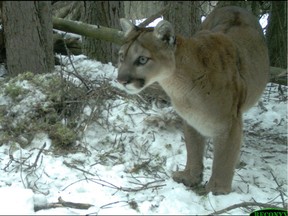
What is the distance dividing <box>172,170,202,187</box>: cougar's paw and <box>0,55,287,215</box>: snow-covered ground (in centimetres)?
6

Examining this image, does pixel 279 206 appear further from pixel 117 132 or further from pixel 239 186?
pixel 117 132

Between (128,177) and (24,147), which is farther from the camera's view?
(24,147)

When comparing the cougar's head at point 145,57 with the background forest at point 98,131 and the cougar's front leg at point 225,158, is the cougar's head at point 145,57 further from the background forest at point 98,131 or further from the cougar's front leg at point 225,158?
the cougar's front leg at point 225,158

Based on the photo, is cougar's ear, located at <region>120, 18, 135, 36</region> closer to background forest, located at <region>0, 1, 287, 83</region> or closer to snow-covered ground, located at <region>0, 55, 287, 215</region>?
background forest, located at <region>0, 1, 287, 83</region>

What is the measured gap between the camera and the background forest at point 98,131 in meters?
3.32

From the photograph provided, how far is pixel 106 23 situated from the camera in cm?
529

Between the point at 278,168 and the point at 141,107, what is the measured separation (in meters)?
1.48

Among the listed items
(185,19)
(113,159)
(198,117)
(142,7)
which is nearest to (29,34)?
(142,7)

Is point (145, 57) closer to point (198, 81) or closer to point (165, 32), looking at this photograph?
point (165, 32)

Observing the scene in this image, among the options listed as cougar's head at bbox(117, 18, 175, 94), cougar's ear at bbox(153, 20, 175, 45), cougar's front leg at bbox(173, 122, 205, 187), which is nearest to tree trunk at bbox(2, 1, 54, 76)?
cougar's head at bbox(117, 18, 175, 94)

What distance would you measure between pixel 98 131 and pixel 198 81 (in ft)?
4.39

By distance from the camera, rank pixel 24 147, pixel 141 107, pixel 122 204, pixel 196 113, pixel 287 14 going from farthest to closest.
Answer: pixel 287 14 < pixel 141 107 < pixel 24 147 < pixel 196 113 < pixel 122 204

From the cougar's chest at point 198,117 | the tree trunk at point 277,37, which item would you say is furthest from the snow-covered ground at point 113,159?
the tree trunk at point 277,37

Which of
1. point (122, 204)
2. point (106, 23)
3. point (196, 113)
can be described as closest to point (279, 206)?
point (196, 113)
